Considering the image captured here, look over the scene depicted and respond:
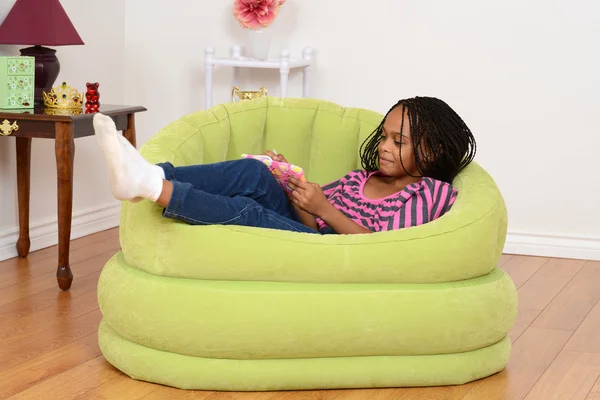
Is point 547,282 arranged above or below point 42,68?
below

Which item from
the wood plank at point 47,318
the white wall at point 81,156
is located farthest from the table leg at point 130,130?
the wood plank at point 47,318

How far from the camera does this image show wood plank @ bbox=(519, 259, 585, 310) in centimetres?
306

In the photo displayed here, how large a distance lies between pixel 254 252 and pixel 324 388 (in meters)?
0.39

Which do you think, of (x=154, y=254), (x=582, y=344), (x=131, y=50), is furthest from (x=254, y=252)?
(x=131, y=50)

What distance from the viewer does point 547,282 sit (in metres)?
3.32

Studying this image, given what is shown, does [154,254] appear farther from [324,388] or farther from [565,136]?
[565,136]

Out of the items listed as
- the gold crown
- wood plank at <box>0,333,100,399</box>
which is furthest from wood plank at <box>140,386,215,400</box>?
the gold crown

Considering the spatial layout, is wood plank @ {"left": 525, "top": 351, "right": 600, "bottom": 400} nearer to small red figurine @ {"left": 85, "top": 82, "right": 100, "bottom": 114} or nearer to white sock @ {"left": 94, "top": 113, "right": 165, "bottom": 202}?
white sock @ {"left": 94, "top": 113, "right": 165, "bottom": 202}

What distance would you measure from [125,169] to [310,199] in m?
0.66

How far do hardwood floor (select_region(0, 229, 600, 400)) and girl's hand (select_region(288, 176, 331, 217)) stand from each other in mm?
546

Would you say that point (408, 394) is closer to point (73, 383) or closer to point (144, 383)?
point (144, 383)

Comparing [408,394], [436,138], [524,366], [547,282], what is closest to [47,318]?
[408,394]

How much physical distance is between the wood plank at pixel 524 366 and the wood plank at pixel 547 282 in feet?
0.99

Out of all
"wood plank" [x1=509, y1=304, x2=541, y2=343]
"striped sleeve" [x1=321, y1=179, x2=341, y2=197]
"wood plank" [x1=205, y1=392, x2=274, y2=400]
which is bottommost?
"wood plank" [x1=205, y1=392, x2=274, y2=400]
